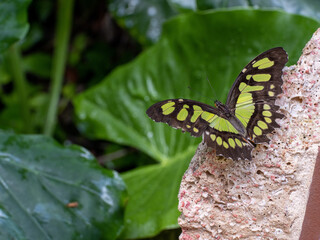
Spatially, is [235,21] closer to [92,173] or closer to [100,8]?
[92,173]

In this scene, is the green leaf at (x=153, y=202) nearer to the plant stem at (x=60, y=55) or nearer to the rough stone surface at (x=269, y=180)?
the rough stone surface at (x=269, y=180)

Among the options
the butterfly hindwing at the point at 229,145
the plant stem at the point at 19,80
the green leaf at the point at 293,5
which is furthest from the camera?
the plant stem at the point at 19,80

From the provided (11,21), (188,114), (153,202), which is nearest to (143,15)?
(11,21)

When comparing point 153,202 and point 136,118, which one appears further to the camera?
point 136,118

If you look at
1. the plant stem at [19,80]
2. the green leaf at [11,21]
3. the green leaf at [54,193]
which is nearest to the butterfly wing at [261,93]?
the green leaf at [54,193]

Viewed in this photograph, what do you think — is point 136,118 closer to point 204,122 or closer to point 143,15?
point 143,15

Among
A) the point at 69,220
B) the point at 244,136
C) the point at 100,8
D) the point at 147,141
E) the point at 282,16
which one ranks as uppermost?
the point at 100,8

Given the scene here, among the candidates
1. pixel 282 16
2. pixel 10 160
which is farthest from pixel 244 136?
pixel 10 160
